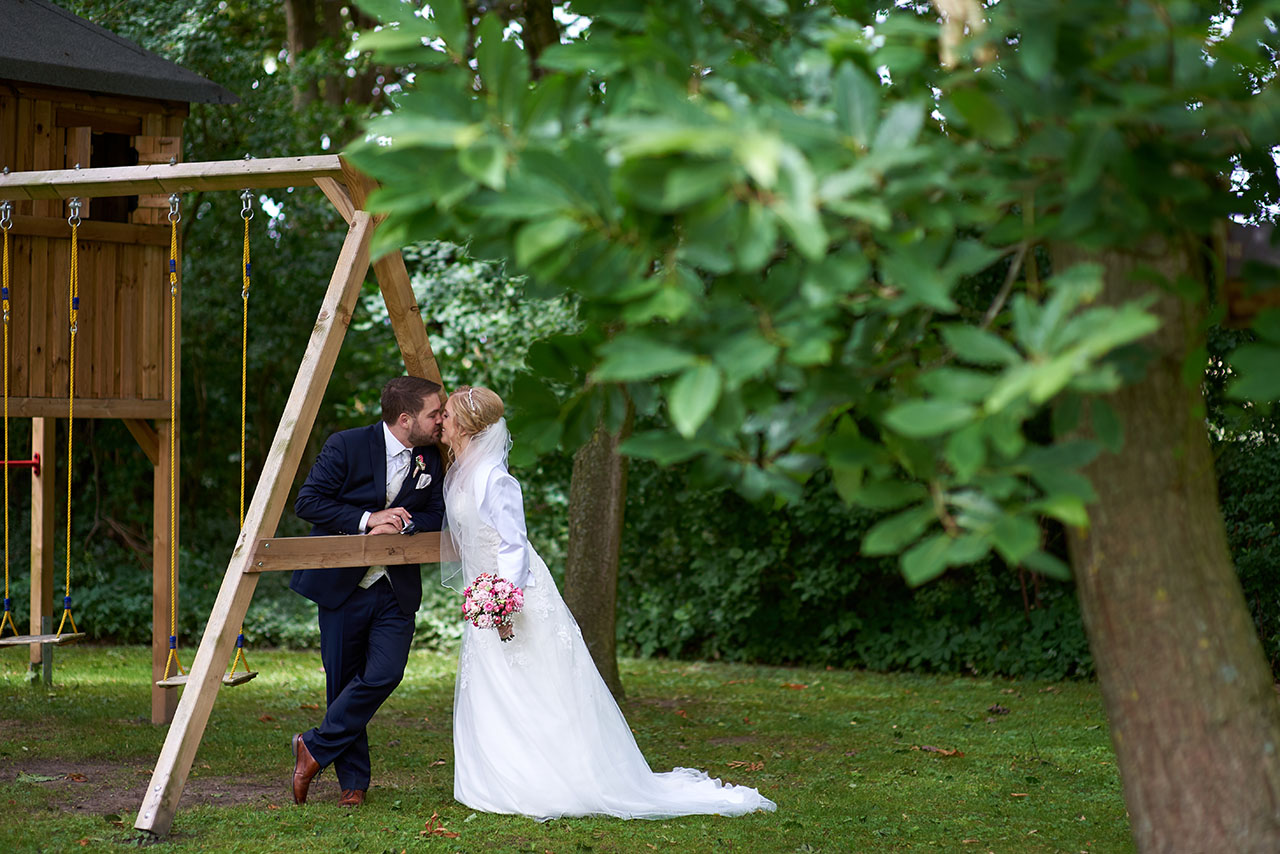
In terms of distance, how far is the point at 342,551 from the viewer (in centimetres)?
586

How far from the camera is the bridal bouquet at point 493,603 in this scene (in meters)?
5.89

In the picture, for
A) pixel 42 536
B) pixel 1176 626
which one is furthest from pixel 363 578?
pixel 42 536

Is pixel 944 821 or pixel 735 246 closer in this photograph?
pixel 735 246

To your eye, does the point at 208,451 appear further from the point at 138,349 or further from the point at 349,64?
the point at 138,349

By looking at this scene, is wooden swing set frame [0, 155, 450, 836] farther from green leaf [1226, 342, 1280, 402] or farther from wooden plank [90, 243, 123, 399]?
green leaf [1226, 342, 1280, 402]

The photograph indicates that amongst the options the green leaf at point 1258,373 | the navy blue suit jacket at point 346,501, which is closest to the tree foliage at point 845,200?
the green leaf at point 1258,373

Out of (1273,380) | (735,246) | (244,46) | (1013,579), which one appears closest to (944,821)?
(1273,380)

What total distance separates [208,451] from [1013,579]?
9.44 meters

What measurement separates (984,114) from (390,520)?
4520mm

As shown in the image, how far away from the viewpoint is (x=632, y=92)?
2172 millimetres

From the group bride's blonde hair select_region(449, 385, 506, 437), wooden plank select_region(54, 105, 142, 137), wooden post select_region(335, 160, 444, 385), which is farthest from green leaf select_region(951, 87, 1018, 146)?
wooden plank select_region(54, 105, 142, 137)

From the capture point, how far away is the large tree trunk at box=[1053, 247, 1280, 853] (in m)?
2.64

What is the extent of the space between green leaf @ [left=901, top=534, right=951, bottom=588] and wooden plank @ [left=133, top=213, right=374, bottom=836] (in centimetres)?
387

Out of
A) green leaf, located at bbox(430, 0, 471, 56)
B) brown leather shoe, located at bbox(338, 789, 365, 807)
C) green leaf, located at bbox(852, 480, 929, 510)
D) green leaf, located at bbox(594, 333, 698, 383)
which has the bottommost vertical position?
brown leather shoe, located at bbox(338, 789, 365, 807)
